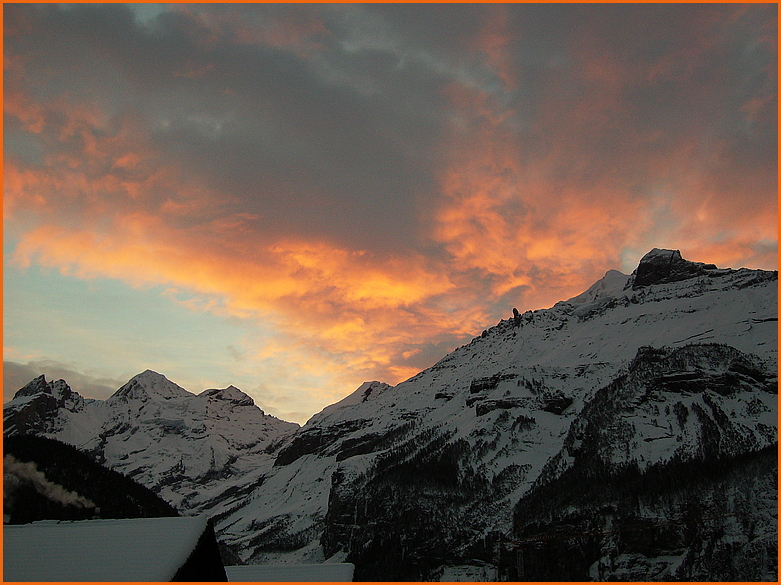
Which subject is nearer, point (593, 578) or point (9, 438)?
point (9, 438)

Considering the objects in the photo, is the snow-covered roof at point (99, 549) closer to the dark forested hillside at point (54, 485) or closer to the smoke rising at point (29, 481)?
the dark forested hillside at point (54, 485)

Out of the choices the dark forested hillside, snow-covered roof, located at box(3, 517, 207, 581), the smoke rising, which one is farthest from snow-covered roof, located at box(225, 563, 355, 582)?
snow-covered roof, located at box(3, 517, 207, 581)

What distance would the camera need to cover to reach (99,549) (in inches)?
1492

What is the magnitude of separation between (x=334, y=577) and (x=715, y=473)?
17370cm

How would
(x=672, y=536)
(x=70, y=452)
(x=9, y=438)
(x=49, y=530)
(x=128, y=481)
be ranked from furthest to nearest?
(x=672, y=536)
(x=128, y=481)
(x=70, y=452)
(x=9, y=438)
(x=49, y=530)

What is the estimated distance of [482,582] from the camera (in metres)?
195

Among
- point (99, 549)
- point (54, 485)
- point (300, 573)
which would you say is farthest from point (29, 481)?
point (300, 573)

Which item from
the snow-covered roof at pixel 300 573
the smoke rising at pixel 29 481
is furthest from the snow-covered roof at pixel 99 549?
the snow-covered roof at pixel 300 573

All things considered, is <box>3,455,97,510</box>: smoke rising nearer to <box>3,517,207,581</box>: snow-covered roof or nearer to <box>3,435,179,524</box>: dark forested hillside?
<box>3,435,179,524</box>: dark forested hillside

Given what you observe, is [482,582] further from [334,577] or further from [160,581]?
[160,581]

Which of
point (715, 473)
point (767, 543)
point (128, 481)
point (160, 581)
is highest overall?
point (715, 473)

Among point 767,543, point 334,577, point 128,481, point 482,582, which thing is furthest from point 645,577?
point 128,481

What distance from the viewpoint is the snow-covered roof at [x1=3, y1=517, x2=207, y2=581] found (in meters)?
36.2

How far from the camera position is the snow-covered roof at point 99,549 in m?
36.2
